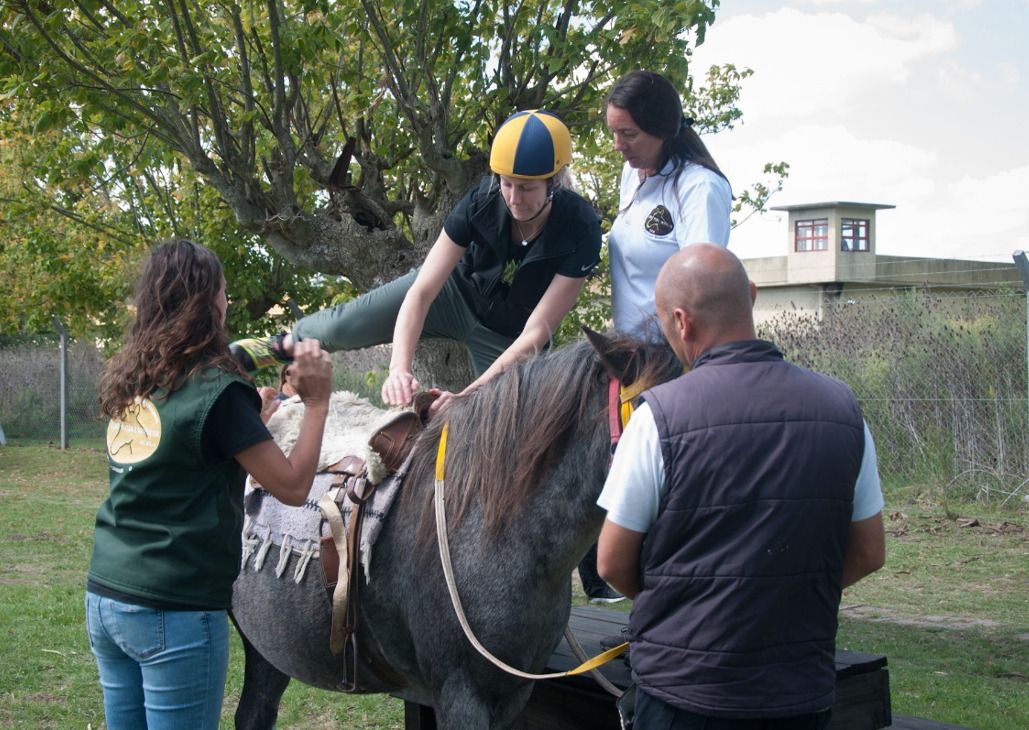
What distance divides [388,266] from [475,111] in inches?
52.9

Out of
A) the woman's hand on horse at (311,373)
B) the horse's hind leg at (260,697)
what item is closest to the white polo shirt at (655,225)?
the woman's hand on horse at (311,373)

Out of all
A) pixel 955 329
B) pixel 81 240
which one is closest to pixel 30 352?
pixel 81 240

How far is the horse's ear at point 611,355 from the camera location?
2.52 meters

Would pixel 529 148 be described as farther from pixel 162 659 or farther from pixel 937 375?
pixel 937 375

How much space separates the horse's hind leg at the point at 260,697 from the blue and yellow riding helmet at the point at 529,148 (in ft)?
6.82

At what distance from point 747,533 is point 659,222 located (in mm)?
1555

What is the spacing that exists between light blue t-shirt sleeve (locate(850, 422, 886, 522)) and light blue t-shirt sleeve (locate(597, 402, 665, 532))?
0.44 m

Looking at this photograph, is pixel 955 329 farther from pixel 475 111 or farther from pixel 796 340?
pixel 475 111

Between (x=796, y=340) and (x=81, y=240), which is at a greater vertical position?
(x=81, y=240)

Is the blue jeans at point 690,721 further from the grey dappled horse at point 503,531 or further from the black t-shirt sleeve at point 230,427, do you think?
the black t-shirt sleeve at point 230,427

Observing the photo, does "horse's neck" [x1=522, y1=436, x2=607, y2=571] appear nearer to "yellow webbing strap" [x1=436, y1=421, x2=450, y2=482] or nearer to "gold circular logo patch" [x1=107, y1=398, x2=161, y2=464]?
"yellow webbing strap" [x1=436, y1=421, x2=450, y2=482]

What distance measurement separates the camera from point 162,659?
8.12 feet

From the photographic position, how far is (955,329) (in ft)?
36.9

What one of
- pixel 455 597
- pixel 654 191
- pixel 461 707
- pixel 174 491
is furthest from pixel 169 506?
pixel 654 191
